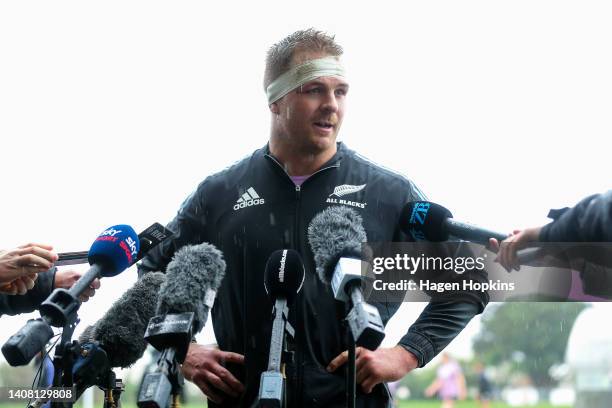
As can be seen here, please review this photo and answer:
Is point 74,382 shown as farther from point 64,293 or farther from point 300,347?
point 300,347

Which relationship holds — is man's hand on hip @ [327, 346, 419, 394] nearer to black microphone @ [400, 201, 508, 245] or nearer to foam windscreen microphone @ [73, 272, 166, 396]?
black microphone @ [400, 201, 508, 245]

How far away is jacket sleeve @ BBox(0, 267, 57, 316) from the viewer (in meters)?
4.76

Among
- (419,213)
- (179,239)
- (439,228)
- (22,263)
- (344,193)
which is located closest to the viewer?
(439,228)

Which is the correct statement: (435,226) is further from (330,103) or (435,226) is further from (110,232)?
(110,232)

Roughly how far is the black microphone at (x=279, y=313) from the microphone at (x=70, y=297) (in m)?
0.70

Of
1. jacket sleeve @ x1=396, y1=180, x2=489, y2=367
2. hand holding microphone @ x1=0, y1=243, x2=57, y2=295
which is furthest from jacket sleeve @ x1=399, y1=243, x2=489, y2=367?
hand holding microphone @ x1=0, y1=243, x2=57, y2=295

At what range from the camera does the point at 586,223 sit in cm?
266

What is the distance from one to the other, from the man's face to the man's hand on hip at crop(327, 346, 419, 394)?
1034 millimetres

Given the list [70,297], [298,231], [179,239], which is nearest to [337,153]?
[298,231]

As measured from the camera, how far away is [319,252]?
320 centimetres

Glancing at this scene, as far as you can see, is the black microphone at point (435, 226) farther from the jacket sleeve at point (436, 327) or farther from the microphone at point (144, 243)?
the microphone at point (144, 243)

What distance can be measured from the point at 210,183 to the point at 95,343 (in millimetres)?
1105

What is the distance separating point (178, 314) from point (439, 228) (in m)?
1.06

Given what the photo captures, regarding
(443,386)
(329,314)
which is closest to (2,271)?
(329,314)
